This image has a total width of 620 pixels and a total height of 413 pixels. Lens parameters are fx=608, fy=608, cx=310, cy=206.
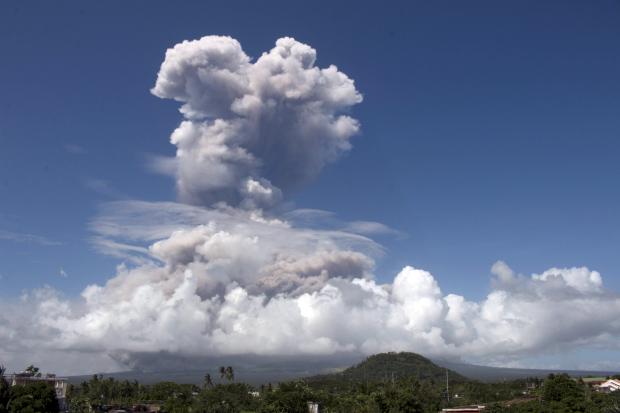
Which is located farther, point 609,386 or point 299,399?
point 609,386

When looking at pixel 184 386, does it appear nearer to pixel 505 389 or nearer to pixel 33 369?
pixel 33 369

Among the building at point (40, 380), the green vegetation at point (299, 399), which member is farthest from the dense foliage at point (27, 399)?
the building at point (40, 380)

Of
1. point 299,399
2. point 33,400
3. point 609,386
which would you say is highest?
point 33,400

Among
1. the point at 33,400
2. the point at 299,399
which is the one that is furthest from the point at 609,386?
the point at 33,400

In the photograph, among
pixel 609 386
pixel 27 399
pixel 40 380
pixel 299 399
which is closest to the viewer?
pixel 27 399

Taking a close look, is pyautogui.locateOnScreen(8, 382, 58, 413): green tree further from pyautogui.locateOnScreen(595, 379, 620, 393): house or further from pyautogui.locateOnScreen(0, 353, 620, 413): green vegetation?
pyautogui.locateOnScreen(595, 379, 620, 393): house

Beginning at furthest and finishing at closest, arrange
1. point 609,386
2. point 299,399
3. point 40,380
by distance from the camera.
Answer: point 609,386
point 40,380
point 299,399

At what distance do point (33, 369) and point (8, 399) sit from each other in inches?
3148

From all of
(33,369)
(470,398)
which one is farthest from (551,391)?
(33,369)

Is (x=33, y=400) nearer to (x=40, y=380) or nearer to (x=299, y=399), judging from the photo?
(x=299, y=399)

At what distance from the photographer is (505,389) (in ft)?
602

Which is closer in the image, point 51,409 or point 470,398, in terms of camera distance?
point 51,409

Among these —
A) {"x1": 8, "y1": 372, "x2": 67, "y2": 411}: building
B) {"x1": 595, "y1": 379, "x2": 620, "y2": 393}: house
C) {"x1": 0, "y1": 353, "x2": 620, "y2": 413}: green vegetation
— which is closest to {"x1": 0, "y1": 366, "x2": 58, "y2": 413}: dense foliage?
{"x1": 0, "y1": 353, "x2": 620, "y2": 413}: green vegetation

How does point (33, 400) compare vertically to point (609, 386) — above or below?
above
